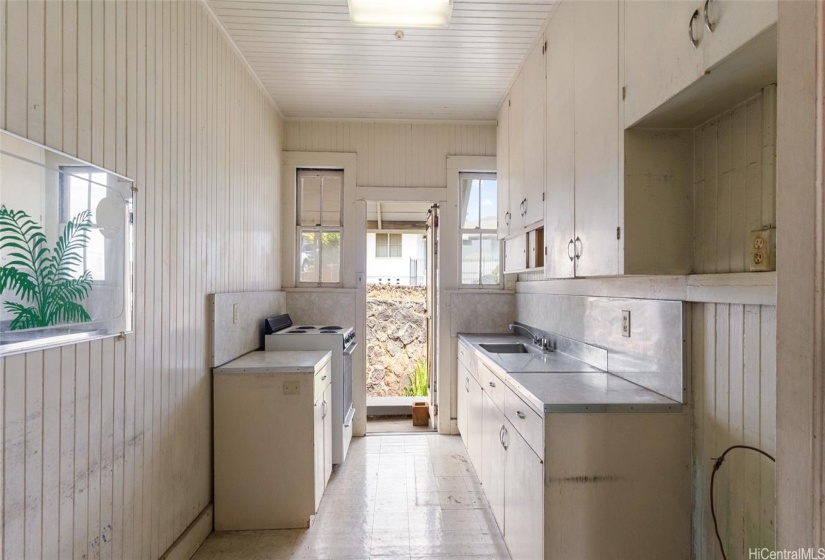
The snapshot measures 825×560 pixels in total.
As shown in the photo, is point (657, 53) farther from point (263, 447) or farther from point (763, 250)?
point (263, 447)

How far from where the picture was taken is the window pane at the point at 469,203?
3654 mm

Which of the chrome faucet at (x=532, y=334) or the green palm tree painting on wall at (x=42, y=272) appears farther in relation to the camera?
the chrome faucet at (x=532, y=334)

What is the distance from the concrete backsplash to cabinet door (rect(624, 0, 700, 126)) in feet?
2.68

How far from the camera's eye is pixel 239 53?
2535 millimetres

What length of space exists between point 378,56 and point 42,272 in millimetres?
2259

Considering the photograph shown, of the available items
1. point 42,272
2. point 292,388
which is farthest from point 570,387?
point 42,272

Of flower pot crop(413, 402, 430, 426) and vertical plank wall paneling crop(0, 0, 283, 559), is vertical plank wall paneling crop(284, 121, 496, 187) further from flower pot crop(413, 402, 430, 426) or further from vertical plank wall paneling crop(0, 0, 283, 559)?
flower pot crop(413, 402, 430, 426)

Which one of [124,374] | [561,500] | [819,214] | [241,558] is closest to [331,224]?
[124,374]

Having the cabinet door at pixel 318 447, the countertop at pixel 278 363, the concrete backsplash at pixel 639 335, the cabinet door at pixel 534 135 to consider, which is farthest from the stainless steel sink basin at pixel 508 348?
the cabinet door at pixel 318 447

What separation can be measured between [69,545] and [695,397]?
7.53ft

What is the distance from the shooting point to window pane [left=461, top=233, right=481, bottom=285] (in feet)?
11.9

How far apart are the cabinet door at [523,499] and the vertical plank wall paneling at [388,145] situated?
2.48 m

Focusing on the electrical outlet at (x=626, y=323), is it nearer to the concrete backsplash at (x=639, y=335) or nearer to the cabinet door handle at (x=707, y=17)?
the concrete backsplash at (x=639, y=335)

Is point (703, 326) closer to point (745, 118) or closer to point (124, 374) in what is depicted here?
point (745, 118)
